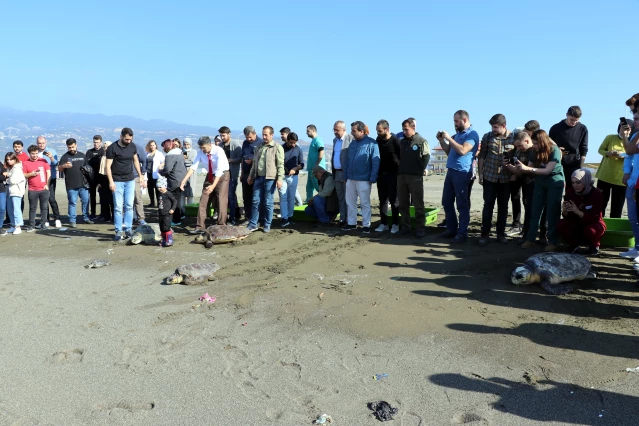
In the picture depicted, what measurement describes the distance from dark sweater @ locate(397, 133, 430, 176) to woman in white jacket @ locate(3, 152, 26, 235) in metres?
7.62

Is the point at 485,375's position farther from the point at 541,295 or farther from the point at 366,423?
the point at 541,295

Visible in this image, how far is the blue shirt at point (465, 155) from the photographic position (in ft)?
25.6

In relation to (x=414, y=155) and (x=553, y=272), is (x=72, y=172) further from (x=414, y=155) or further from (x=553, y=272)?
(x=553, y=272)

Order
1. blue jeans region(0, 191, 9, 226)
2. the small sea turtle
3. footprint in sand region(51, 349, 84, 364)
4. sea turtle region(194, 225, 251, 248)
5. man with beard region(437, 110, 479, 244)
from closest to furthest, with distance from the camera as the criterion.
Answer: footprint in sand region(51, 349, 84, 364)
the small sea turtle
man with beard region(437, 110, 479, 244)
sea turtle region(194, 225, 251, 248)
blue jeans region(0, 191, 9, 226)

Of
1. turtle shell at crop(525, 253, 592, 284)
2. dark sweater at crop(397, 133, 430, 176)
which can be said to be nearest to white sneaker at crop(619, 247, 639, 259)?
turtle shell at crop(525, 253, 592, 284)

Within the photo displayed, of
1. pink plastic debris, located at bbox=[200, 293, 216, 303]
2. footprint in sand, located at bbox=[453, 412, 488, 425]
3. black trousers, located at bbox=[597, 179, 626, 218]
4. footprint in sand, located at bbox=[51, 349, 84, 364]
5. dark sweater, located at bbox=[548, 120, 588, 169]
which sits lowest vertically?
footprint in sand, located at bbox=[51, 349, 84, 364]

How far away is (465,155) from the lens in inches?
308

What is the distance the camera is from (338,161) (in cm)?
966

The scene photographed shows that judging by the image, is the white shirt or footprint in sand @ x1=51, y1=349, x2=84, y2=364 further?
the white shirt

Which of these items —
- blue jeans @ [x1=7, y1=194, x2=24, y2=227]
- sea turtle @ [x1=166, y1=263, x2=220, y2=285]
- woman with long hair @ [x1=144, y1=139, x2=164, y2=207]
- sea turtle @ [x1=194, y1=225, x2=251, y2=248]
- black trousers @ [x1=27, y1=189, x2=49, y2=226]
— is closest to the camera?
sea turtle @ [x1=166, y1=263, x2=220, y2=285]

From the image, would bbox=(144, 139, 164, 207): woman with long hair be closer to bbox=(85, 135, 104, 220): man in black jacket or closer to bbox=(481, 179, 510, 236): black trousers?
bbox=(85, 135, 104, 220): man in black jacket

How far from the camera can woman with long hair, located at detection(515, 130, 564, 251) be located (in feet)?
22.7

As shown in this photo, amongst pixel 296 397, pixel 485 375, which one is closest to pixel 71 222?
pixel 296 397

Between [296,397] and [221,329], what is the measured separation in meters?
1.55
